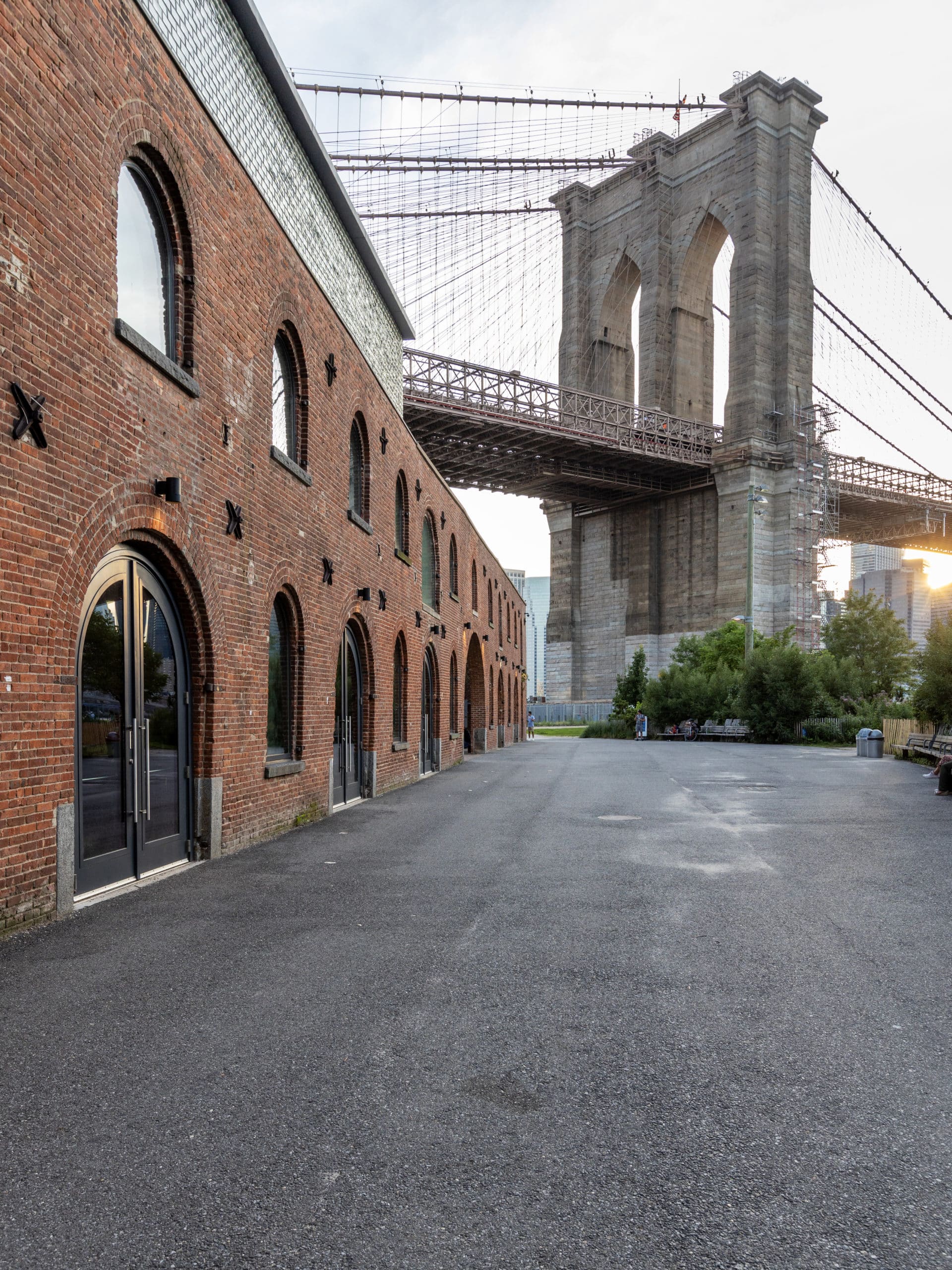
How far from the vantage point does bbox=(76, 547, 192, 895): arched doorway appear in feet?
21.7

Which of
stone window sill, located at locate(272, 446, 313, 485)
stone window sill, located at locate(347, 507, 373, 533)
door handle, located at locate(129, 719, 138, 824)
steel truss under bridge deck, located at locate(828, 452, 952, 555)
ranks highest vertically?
steel truss under bridge deck, located at locate(828, 452, 952, 555)

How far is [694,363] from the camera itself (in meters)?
70.4

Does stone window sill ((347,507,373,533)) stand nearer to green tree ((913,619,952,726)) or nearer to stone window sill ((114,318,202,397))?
stone window sill ((114,318,202,397))

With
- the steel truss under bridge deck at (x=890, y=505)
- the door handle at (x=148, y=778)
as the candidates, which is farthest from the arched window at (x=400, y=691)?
the steel truss under bridge deck at (x=890, y=505)

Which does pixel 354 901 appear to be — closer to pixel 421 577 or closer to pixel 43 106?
pixel 43 106

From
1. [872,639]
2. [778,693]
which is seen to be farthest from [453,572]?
[872,639]

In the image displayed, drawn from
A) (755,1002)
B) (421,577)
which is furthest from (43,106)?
(421,577)

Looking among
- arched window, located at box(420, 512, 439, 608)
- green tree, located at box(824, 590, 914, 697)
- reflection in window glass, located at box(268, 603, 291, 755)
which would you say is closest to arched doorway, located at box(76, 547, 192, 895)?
reflection in window glass, located at box(268, 603, 291, 755)

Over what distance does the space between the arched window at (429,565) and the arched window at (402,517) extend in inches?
89.0

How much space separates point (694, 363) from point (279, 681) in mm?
65035

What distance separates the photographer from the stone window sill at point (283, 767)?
10.0 metres

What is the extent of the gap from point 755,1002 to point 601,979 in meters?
0.72

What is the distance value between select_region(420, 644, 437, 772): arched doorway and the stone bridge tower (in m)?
40.6

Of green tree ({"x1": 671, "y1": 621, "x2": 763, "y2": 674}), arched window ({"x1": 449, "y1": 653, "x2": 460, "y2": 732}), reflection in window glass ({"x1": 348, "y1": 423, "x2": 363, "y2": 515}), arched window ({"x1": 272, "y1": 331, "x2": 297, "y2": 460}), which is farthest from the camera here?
green tree ({"x1": 671, "y1": 621, "x2": 763, "y2": 674})
